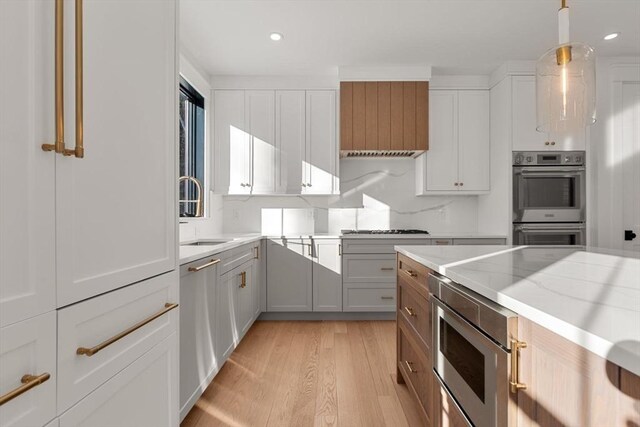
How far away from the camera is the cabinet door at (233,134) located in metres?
3.73

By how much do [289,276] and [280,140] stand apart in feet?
4.75

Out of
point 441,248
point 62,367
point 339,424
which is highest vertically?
point 441,248

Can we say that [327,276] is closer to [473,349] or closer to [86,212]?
[473,349]

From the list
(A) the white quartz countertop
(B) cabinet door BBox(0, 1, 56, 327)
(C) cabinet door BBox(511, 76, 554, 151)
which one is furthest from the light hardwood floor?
(C) cabinet door BBox(511, 76, 554, 151)

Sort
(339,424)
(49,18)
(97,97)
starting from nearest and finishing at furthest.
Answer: (49,18) < (97,97) < (339,424)

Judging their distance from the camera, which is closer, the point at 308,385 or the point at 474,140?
the point at 308,385

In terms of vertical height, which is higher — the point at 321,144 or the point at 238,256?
the point at 321,144

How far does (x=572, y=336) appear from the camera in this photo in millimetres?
627

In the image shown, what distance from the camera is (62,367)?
745 mm

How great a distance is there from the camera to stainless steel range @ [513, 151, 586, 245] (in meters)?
3.39

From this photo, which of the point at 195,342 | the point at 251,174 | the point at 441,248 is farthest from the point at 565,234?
the point at 195,342

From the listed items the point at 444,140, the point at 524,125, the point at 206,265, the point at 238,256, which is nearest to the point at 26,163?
the point at 206,265

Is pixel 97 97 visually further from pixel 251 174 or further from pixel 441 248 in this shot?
pixel 251 174

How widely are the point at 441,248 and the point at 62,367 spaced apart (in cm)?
179
